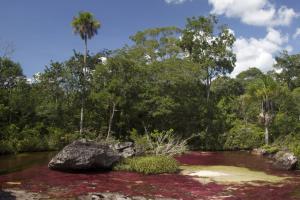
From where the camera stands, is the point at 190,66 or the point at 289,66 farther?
the point at 289,66

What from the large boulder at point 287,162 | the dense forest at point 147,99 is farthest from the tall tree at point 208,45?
the large boulder at point 287,162

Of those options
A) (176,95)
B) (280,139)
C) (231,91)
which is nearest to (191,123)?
(176,95)

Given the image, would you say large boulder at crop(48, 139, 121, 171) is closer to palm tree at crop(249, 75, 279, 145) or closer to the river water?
the river water

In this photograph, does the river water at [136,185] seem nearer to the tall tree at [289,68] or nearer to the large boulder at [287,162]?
the large boulder at [287,162]

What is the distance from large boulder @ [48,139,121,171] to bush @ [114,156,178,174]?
1033 millimetres

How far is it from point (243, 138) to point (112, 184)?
2861cm

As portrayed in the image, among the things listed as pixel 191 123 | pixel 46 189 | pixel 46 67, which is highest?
pixel 46 67

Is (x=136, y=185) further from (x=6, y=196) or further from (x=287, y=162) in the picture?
(x=287, y=162)

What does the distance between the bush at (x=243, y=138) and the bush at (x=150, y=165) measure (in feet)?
71.2

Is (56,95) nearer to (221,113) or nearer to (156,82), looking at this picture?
(156,82)

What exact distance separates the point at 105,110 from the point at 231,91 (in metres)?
30.7

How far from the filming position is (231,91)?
6606 centimetres

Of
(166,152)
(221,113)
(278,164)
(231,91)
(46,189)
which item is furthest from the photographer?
(231,91)

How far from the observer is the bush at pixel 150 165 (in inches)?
891
